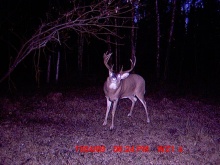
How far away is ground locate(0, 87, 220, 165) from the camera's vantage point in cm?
552

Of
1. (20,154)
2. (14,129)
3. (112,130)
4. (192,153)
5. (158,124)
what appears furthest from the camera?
(158,124)

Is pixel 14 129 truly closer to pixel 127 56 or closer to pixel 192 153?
pixel 192 153

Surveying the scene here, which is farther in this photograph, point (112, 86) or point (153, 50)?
point (153, 50)

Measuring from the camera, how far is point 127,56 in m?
28.0

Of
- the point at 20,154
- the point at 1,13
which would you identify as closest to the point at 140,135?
the point at 20,154

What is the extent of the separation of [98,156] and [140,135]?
1764mm

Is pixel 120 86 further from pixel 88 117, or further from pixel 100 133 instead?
pixel 100 133

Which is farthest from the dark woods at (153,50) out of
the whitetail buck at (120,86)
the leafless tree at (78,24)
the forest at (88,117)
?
the leafless tree at (78,24)

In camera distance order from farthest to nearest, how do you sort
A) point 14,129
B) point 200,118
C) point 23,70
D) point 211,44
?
point 211,44
point 23,70
point 200,118
point 14,129

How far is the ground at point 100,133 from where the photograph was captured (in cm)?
552

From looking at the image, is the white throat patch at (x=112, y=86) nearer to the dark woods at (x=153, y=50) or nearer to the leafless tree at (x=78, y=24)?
the leafless tree at (x=78, y=24)

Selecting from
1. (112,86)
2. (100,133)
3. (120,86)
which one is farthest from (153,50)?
(100,133)

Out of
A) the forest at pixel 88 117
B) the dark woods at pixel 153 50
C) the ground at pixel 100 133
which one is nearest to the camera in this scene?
the ground at pixel 100 133

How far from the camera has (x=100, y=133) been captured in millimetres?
7090
